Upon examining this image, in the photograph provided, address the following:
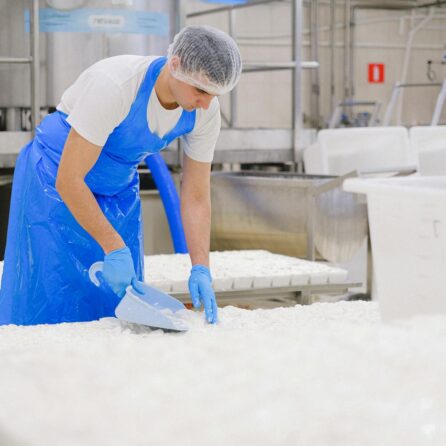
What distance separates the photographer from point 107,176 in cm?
190

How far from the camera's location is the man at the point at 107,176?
166 cm

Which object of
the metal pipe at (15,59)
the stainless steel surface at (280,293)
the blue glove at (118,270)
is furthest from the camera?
the metal pipe at (15,59)

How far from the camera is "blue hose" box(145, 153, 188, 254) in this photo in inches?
132

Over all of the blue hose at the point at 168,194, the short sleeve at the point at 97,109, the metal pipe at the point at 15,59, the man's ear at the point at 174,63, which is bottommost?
the blue hose at the point at 168,194

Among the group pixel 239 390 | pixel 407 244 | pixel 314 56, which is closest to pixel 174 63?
pixel 407 244

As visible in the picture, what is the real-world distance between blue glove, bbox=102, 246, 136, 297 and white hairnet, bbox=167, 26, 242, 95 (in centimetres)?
Answer: 37

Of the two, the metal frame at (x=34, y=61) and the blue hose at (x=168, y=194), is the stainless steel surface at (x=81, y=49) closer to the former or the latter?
the metal frame at (x=34, y=61)

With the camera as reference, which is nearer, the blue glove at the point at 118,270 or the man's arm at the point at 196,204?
the blue glove at the point at 118,270

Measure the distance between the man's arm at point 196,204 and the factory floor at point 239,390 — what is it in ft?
2.83

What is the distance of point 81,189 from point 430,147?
2827 mm

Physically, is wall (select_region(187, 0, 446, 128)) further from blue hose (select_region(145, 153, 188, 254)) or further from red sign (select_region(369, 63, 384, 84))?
blue hose (select_region(145, 153, 188, 254))

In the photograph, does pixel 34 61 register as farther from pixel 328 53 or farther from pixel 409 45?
pixel 409 45

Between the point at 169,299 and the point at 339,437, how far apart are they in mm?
966

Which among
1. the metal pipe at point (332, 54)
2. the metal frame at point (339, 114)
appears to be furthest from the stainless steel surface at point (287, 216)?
the metal pipe at point (332, 54)
